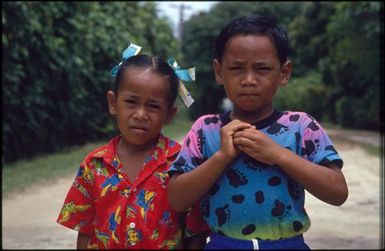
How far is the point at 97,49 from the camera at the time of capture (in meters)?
13.5

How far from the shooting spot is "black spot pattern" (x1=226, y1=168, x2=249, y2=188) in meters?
1.72

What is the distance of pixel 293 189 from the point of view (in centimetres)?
172

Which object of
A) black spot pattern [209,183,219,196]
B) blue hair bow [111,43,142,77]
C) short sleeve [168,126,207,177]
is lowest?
black spot pattern [209,183,219,196]

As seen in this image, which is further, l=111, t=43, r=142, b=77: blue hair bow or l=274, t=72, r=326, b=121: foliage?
Result: l=274, t=72, r=326, b=121: foliage

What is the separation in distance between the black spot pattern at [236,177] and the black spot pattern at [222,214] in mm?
66

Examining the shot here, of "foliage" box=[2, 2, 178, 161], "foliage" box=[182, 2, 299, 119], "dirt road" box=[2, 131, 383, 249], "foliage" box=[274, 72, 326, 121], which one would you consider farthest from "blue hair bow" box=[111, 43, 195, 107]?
"foliage" box=[182, 2, 299, 119]

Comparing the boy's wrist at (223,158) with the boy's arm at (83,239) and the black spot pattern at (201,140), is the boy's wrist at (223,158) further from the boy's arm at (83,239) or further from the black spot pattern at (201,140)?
the boy's arm at (83,239)

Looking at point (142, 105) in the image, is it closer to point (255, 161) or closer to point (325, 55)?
point (255, 161)

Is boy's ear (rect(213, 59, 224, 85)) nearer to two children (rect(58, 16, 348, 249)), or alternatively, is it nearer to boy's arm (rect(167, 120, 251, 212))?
two children (rect(58, 16, 348, 249))

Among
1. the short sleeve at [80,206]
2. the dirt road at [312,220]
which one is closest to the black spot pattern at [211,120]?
the short sleeve at [80,206]

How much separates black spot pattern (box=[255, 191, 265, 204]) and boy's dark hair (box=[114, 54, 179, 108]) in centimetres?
49

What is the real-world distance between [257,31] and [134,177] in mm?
595

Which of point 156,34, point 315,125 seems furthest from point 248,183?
point 156,34

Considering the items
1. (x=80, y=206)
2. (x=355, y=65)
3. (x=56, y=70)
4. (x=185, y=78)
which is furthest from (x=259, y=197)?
(x=355, y=65)
